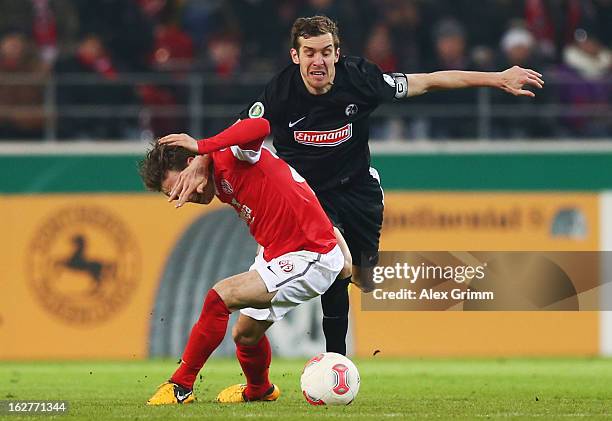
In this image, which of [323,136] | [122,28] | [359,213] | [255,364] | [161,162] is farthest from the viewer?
[122,28]

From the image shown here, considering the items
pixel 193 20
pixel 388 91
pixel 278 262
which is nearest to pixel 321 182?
pixel 388 91

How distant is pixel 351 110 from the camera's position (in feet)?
28.5

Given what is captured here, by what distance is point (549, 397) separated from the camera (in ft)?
28.9

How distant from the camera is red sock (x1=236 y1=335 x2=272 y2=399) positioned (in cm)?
811

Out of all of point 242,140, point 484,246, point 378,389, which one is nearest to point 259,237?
point 242,140

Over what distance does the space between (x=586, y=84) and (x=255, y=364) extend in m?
7.65

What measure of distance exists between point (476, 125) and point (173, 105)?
332 cm

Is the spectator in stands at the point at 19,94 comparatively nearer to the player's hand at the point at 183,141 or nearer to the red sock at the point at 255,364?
the red sock at the point at 255,364

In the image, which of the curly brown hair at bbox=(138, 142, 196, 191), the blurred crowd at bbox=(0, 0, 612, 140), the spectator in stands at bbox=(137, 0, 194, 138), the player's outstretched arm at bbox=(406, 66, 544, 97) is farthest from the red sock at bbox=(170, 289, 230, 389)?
the spectator in stands at bbox=(137, 0, 194, 138)

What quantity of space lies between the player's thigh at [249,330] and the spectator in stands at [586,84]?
7.46 m

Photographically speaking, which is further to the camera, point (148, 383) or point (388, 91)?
point (148, 383)

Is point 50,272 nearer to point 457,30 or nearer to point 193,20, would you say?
point 193,20

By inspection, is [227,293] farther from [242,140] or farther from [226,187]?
[242,140]

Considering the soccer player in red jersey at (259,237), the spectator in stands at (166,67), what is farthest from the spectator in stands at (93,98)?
the soccer player in red jersey at (259,237)
